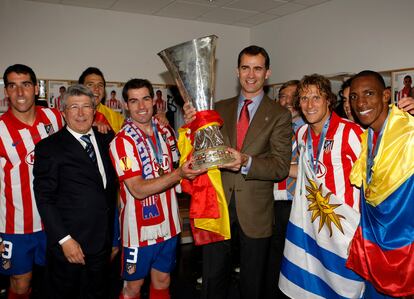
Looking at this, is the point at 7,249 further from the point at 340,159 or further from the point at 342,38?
the point at 342,38

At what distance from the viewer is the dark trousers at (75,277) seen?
6.36 feet

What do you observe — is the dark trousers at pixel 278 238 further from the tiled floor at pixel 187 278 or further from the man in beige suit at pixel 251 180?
the man in beige suit at pixel 251 180

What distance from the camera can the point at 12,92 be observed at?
225 cm

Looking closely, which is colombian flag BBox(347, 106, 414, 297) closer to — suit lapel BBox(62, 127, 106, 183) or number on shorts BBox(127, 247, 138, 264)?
number on shorts BBox(127, 247, 138, 264)

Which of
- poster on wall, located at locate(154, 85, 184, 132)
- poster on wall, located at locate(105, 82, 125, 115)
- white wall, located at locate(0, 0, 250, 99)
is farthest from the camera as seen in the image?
poster on wall, located at locate(154, 85, 184, 132)

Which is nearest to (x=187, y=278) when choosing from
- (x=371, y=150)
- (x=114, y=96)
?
(x=371, y=150)

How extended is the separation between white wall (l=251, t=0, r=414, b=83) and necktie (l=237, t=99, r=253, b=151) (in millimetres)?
2727

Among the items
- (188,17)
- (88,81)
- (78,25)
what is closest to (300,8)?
(188,17)

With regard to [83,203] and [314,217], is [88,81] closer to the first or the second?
[83,203]

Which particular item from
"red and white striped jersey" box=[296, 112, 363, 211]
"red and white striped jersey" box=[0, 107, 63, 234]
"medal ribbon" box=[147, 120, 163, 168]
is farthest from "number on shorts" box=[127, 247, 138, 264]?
"red and white striped jersey" box=[296, 112, 363, 211]

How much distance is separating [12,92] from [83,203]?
93 cm

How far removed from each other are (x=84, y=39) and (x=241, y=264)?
13.4ft

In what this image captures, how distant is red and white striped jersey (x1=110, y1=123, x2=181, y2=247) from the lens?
208 centimetres

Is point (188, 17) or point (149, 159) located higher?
point (188, 17)
